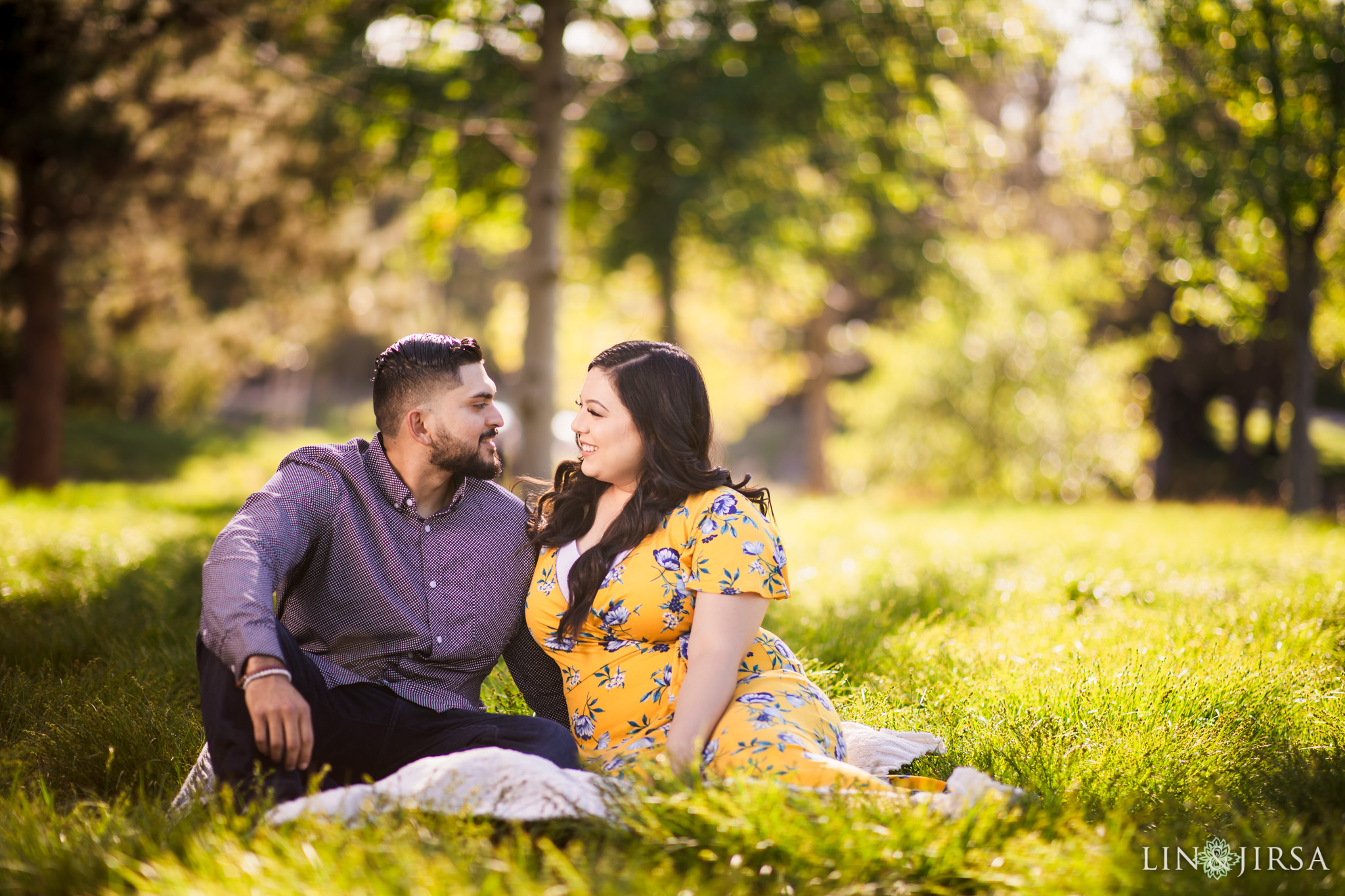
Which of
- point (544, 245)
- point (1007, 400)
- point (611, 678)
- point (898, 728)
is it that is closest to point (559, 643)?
point (611, 678)

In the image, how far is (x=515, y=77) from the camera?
400 inches

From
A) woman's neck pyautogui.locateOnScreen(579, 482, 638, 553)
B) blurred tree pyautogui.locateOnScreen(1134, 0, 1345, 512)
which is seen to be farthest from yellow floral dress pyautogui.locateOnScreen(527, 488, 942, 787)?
blurred tree pyautogui.locateOnScreen(1134, 0, 1345, 512)

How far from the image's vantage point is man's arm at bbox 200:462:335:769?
8.03 ft

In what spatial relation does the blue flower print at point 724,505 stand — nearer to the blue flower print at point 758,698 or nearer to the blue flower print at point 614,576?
the blue flower print at point 614,576

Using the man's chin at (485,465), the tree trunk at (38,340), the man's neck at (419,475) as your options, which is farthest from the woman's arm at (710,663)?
the tree trunk at (38,340)

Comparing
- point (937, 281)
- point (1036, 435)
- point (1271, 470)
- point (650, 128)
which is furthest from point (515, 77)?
point (1271, 470)

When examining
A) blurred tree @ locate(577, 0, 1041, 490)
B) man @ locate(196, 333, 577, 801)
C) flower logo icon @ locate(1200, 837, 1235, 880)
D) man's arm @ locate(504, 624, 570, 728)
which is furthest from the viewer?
blurred tree @ locate(577, 0, 1041, 490)

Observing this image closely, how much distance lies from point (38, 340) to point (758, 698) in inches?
492

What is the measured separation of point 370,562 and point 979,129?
11.7m

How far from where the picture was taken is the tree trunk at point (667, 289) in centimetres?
1352

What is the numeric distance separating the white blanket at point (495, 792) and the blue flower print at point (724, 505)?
847 mm

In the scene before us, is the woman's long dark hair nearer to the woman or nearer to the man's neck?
the woman

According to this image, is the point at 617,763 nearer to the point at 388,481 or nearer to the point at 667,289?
the point at 388,481

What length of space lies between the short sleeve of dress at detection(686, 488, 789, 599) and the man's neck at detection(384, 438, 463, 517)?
0.96 meters
